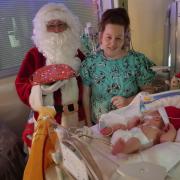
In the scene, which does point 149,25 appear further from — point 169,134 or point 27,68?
point 169,134

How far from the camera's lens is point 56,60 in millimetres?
1604

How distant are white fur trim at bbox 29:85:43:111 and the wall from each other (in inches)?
49.0

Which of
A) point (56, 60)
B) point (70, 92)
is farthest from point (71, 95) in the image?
point (56, 60)

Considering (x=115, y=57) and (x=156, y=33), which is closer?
(x=115, y=57)

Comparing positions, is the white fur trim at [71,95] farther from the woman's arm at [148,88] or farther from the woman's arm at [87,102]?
the woman's arm at [148,88]

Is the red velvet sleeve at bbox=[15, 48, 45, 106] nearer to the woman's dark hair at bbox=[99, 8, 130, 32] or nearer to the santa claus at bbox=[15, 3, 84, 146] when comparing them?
the santa claus at bbox=[15, 3, 84, 146]

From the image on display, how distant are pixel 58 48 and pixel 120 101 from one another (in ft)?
1.70

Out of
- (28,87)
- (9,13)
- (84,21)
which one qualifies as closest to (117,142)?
(28,87)

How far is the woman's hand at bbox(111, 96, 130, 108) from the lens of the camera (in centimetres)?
138

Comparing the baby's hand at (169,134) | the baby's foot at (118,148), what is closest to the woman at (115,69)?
the baby's hand at (169,134)

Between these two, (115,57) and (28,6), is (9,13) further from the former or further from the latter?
(115,57)

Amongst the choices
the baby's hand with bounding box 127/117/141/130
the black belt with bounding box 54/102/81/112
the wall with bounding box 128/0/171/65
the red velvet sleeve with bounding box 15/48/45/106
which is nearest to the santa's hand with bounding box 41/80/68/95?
the black belt with bounding box 54/102/81/112

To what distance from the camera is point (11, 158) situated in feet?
5.09

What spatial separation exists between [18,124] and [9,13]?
2.65 feet
